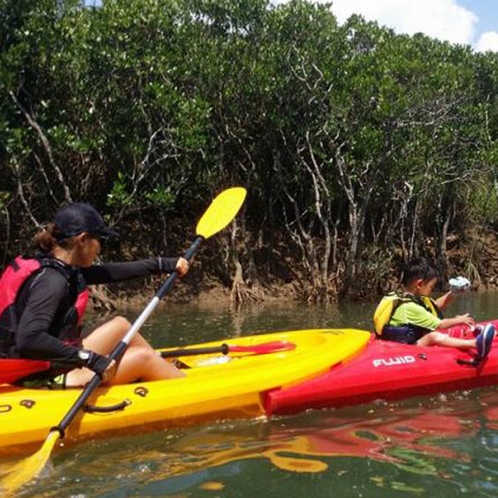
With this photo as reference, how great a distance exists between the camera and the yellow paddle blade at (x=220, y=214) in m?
5.64

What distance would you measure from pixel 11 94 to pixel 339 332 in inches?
257

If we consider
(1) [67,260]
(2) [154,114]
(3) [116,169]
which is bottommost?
(1) [67,260]

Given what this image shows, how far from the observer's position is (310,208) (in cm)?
1290

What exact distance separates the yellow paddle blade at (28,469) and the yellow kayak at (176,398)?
0.59 ft

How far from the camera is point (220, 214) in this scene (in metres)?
5.90

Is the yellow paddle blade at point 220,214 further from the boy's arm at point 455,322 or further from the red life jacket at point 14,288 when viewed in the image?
the red life jacket at point 14,288

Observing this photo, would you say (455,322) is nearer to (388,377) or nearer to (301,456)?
(388,377)

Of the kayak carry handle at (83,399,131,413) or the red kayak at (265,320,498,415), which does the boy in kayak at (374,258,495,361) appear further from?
the kayak carry handle at (83,399,131,413)

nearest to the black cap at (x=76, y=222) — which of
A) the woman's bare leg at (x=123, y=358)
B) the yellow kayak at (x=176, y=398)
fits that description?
the woman's bare leg at (x=123, y=358)

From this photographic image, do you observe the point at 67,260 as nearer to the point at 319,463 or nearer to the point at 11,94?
the point at 319,463

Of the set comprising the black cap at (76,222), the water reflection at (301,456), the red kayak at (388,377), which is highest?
the black cap at (76,222)

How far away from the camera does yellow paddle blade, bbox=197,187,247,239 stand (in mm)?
5644

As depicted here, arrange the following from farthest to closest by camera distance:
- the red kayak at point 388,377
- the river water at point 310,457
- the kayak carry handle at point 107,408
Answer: the red kayak at point 388,377, the kayak carry handle at point 107,408, the river water at point 310,457

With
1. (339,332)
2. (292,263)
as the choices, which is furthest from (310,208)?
(339,332)
